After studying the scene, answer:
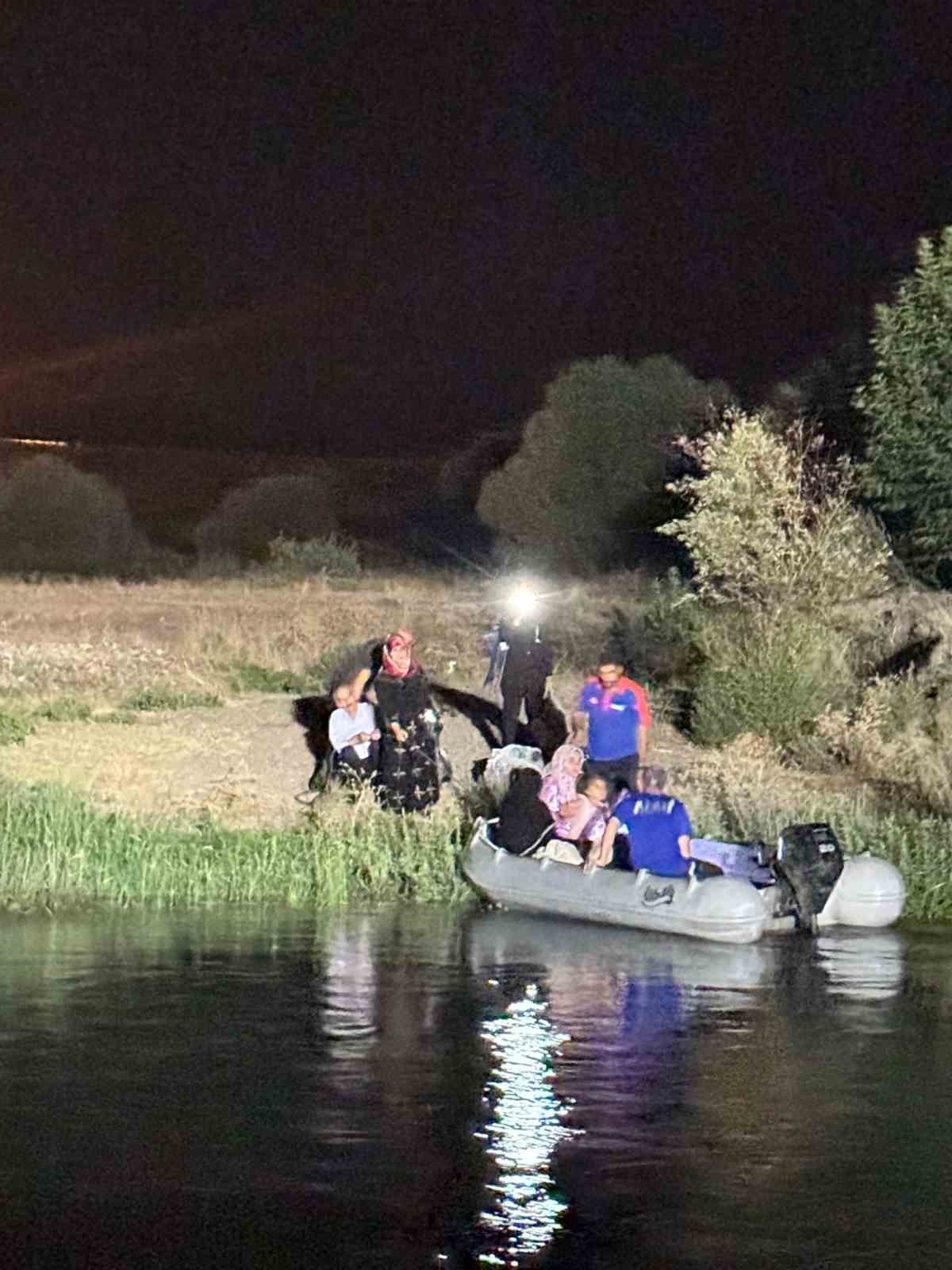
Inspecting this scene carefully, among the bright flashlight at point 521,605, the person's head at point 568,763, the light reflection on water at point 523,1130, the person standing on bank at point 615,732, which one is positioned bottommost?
the light reflection on water at point 523,1130

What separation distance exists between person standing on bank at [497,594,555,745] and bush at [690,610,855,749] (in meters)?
3.38

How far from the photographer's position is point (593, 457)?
58062mm

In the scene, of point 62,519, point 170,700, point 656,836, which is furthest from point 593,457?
point 656,836

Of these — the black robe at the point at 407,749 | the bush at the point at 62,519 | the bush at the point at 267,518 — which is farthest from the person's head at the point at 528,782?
the bush at the point at 267,518

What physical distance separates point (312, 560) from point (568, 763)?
131ft

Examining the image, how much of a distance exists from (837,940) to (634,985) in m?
2.35

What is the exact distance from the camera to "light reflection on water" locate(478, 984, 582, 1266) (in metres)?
9.95

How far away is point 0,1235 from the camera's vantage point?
9766 millimetres

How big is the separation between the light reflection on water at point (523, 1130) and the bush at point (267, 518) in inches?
2797

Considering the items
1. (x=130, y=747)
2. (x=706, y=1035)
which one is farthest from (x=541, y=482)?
(x=706, y=1035)

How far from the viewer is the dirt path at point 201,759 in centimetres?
2270

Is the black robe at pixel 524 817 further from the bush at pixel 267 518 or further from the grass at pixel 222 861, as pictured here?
the bush at pixel 267 518

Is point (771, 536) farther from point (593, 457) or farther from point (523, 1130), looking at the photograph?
point (593, 457)

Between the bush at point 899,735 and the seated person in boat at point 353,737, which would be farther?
the bush at point 899,735
